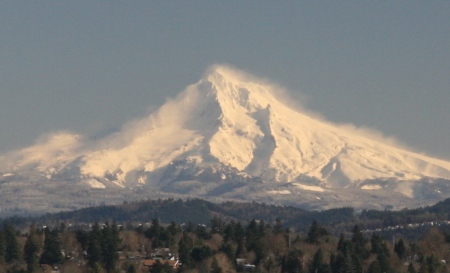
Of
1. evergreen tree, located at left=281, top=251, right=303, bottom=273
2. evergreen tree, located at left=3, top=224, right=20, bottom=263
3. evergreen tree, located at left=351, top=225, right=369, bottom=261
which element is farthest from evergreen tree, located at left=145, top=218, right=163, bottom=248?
evergreen tree, located at left=281, top=251, right=303, bottom=273

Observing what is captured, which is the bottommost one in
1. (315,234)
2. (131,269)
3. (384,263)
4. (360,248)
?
(131,269)

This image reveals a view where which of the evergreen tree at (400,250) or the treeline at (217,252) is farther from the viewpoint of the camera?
the evergreen tree at (400,250)

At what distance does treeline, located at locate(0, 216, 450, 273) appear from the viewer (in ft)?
451

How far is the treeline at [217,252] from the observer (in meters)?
138

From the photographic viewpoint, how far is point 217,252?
484ft

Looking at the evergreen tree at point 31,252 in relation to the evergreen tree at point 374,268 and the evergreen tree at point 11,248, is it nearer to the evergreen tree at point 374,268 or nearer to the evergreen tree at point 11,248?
the evergreen tree at point 11,248

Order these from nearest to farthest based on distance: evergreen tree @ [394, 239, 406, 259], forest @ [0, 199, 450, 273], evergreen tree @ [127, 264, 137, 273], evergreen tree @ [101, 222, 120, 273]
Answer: evergreen tree @ [127, 264, 137, 273] → forest @ [0, 199, 450, 273] → evergreen tree @ [101, 222, 120, 273] → evergreen tree @ [394, 239, 406, 259]

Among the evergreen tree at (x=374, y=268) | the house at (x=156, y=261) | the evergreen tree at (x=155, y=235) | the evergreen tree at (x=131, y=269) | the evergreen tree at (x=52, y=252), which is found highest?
the evergreen tree at (x=155, y=235)

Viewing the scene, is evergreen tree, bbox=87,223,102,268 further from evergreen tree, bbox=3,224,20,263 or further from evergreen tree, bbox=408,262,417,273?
evergreen tree, bbox=408,262,417,273

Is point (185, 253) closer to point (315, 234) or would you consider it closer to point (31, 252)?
point (31, 252)

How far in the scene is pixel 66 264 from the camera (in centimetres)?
14025

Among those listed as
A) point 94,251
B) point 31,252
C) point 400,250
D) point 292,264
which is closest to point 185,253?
point 94,251

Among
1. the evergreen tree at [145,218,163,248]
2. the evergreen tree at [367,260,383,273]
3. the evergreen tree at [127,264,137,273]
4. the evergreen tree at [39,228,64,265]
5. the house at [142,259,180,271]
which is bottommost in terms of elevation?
the evergreen tree at [127,264,137,273]

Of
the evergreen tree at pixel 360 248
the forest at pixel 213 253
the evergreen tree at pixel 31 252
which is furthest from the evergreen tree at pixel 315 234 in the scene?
the evergreen tree at pixel 31 252
